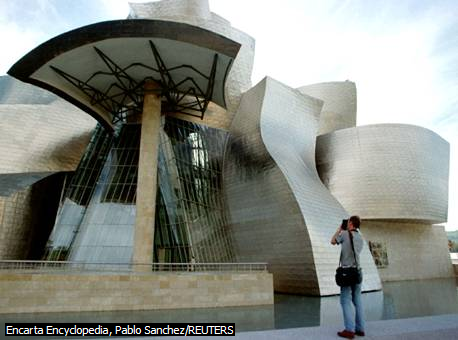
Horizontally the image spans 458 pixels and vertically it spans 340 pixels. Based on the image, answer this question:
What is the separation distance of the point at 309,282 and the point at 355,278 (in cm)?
1246

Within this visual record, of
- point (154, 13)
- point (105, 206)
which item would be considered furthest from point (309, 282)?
point (154, 13)

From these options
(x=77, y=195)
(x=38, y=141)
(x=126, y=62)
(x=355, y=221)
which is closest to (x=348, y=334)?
(x=355, y=221)

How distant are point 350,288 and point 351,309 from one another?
287 millimetres

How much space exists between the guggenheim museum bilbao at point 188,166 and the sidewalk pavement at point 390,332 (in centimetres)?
1128

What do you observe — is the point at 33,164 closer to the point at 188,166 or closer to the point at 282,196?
the point at 188,166

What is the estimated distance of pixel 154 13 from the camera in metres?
31.9

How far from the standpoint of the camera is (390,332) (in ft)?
15.4

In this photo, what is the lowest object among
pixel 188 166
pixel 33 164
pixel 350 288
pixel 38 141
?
pixel 350 288

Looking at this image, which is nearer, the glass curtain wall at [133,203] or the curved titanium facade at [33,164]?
the glass curtain wall at [133,203]

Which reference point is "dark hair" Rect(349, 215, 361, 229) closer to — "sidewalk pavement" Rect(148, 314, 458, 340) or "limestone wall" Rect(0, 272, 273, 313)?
"sidewalk pavement" Rect(148, 314, 458, 340)

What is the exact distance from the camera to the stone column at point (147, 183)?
1530 cm

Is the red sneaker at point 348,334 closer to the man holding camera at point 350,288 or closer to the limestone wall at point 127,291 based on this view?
the man holding camera at point 350,288

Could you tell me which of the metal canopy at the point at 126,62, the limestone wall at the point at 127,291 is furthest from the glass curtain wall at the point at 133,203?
the limestone wall at the point at 127,291

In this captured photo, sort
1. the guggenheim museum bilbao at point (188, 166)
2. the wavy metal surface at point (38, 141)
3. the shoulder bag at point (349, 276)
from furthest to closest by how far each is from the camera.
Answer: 1. the wavy metal surface at point (38, 141)
2. the guggenheim museum bilbao at point (188, 166)
3. the shoulder bag at point (349, 276)
